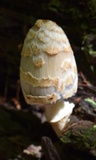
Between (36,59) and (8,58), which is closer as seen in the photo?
(36,59)

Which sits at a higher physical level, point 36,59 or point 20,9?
point 20,9

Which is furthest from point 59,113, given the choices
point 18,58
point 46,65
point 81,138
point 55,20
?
point 18,58

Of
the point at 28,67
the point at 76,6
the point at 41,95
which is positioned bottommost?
the point at 41,95

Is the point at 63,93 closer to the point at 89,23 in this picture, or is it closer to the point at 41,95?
the point at 41,95

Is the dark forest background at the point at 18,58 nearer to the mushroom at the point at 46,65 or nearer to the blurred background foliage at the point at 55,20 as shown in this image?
the blurred background foliage at the point at 55,20

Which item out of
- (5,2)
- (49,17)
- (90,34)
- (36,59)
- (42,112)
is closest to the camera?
(36,59)

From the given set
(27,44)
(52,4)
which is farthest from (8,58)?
(27,44)

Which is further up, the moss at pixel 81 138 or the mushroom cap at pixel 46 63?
the mushroom cap at pixel 46 63

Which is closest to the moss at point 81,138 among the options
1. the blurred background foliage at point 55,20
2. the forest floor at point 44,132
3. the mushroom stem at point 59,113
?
the forest floor at point 44,132

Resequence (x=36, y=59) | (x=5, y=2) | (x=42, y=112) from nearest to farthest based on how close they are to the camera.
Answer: (x=36, y=59) < (x=5, y=2) < (x=42, y=112)
